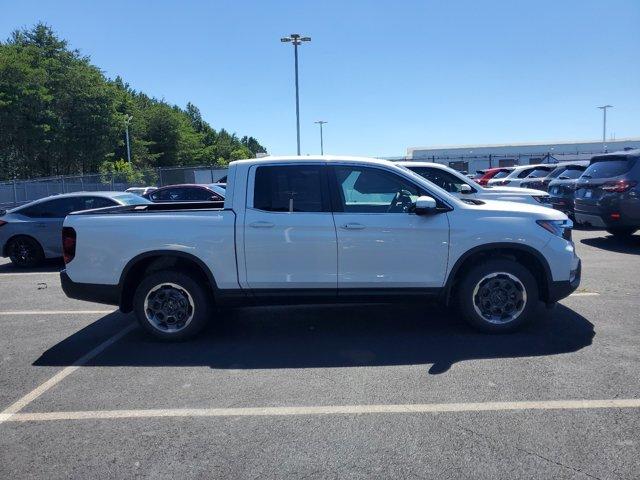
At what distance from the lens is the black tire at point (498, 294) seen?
5.45 m

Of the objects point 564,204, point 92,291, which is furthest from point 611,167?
point 92,291

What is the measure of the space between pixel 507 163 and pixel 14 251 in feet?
147

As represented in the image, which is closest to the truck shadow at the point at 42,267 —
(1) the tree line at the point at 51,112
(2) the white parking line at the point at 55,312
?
(2) the white parking line at the point at 55,312

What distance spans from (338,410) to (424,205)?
2208mm

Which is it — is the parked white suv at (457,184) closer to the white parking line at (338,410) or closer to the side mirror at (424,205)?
the side mirror at (424,205)

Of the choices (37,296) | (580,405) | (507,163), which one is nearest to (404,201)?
(580,405)

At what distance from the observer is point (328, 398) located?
13.7ft

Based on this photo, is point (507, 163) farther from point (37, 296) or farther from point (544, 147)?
point (37, 296)

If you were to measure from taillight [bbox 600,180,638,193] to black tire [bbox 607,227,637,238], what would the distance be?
0.88 m

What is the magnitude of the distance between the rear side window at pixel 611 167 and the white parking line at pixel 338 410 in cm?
821

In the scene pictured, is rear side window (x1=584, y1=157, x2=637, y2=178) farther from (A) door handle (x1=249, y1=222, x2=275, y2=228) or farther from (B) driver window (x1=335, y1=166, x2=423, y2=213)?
(A) door handle (x1=249, y1=222, x2=275, y2=228)

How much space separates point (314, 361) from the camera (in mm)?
4992

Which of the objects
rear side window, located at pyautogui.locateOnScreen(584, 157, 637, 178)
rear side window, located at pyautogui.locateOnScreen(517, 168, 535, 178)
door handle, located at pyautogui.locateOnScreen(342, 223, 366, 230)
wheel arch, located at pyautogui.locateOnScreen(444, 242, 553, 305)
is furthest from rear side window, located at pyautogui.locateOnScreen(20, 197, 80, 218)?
rear side window, located at pyautogui.locateOnScreen(517, 168, 535, 178)

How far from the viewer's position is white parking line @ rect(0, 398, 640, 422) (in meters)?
3.90
